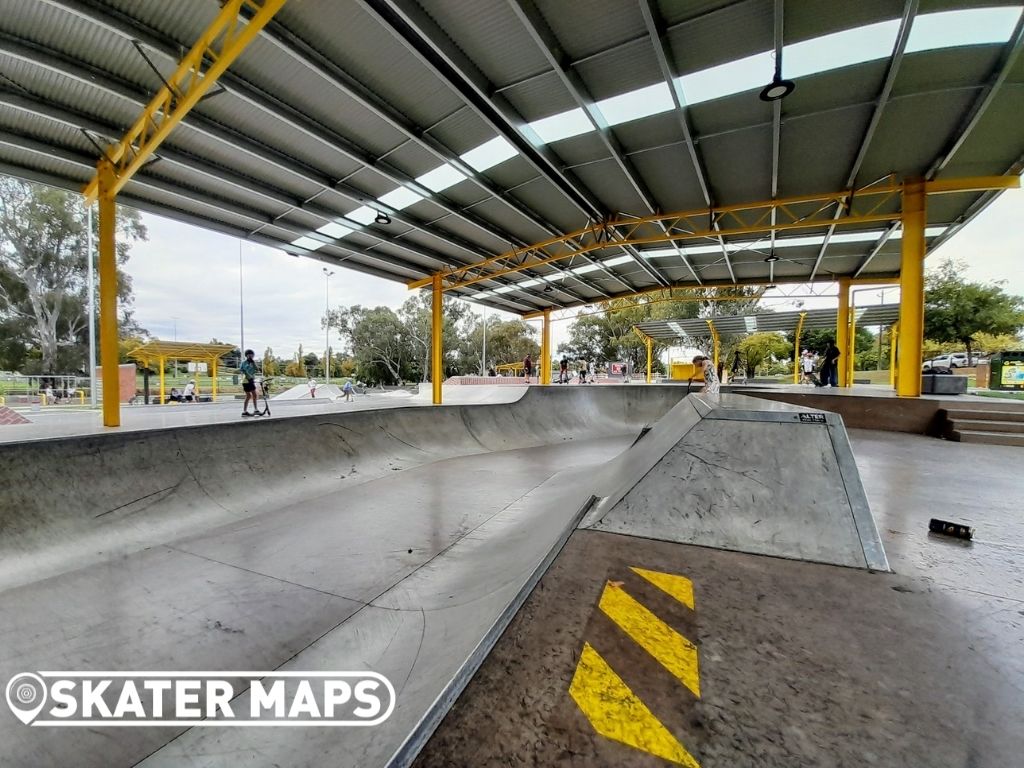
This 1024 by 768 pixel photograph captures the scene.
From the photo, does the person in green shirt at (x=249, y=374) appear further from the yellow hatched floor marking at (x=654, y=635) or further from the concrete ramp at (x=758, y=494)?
the yellow hatched floor marking at (x=654, y=635)

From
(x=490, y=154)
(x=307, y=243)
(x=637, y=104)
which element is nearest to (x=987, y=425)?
(x=637, y=104)

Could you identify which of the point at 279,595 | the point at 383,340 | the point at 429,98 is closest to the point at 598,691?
the point at 279,595

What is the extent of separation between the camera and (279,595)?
3.05 metres

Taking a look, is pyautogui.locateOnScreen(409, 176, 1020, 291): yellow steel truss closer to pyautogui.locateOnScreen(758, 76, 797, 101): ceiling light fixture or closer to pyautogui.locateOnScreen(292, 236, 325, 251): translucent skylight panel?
pyautogui.locateOnScreen(292, 236, 325, 251): translucent skylight panel

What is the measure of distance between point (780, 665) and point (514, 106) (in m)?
6.91

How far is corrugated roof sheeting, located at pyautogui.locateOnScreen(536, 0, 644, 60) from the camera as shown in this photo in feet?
14.4

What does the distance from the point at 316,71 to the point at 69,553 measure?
5990 mm

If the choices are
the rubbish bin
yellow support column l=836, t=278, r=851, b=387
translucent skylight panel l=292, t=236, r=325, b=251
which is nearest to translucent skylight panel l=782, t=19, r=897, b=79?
translucent skylight panel l=292, t=236, r=325, b=251

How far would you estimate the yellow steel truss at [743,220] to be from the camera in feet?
26.2

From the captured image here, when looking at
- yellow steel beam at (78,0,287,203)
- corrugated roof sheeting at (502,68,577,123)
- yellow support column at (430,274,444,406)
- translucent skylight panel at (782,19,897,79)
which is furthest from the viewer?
yellow support column at (430,274,444,406)

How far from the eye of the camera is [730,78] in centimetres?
529

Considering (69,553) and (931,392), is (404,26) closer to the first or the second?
(69,553)

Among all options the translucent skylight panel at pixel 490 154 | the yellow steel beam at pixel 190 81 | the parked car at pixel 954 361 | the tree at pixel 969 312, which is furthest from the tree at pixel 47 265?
the parked car at pixel 954 361

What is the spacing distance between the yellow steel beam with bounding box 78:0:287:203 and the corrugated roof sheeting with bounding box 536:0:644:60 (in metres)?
2.91
